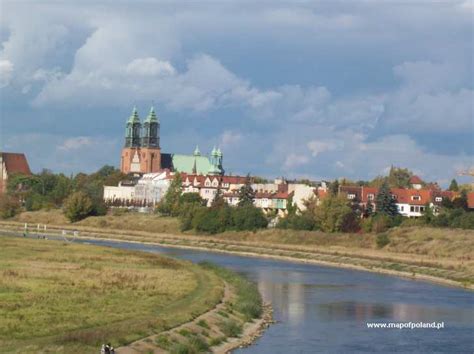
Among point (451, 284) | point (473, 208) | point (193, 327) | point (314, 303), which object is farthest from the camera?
point (473, 208)

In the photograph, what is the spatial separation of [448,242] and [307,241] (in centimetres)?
2235

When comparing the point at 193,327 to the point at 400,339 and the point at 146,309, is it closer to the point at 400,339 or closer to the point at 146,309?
the point at 146,309

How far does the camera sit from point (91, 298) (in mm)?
49594

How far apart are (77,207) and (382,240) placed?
72.4 m

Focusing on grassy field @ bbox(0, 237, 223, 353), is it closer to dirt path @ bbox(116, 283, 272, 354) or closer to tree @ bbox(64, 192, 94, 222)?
dirt path @ bbox(116, 283, 272, 354)

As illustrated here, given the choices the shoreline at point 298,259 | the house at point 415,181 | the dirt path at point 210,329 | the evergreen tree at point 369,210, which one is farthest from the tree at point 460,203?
the dirt path at point 210,329

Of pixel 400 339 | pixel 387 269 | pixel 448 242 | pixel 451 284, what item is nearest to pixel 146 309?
pixel 400 339

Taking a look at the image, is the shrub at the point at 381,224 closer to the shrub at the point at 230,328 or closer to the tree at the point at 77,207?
the tree at the point at 77,207

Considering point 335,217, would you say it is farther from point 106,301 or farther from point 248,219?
point 106,301

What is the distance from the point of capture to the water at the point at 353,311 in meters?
44.6

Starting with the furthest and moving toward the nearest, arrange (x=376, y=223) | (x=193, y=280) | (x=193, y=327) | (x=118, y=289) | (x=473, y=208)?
(x=473, y=208)
(x=376, y=223)
(x=193, y=280)
(x=118, y=289)
(x=193, y=327)

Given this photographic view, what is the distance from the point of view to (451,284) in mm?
76312

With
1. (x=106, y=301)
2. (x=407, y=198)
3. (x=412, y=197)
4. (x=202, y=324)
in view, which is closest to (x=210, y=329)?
(x=202, y=324)

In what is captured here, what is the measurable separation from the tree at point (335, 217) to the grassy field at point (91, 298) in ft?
130
